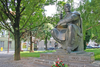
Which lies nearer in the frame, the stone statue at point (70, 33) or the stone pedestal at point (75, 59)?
the stone pedestal at point (75, 59)

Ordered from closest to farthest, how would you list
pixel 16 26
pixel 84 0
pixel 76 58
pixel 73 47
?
1. pixel 76 58
2. pixel 73 47
3. pixel 16 26
4. pixel 84 0

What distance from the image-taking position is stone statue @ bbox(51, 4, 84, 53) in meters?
6.47

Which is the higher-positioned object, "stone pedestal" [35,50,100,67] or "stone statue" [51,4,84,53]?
"stone statue" [51,4,84,53]

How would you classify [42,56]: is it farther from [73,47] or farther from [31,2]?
[31,2]

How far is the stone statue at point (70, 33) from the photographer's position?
647 centimetres

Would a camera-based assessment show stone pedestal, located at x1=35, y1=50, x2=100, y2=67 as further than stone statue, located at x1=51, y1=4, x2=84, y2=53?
No

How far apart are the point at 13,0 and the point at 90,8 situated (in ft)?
23.9

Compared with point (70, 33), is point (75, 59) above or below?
below

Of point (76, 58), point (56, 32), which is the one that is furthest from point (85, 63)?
point (56, 32)

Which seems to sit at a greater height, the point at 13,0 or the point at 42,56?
the point at 13,0

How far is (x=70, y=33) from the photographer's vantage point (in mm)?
6461

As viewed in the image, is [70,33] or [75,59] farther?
[70,33]

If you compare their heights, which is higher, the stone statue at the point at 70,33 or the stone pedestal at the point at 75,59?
the stone statue at the point at 70,33

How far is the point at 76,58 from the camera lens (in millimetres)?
5746
